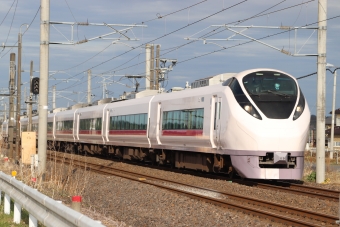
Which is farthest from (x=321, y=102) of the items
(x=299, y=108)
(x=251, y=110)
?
(x=251, y=110)

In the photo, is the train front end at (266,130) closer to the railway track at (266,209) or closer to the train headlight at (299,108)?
the train headlight at (299,108)

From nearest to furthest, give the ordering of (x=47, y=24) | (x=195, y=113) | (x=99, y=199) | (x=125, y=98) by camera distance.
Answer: (x=99, y=199)
(x=47, y=24)
(x=195, y=113)
(x=125, y=98)

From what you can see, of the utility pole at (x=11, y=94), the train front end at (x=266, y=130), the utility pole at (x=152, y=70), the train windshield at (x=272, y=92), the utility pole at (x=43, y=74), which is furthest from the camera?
the utility pole at (x=152, y=70)

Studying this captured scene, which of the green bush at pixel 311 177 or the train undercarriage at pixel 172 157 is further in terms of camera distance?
the green bush at pixel 311 177

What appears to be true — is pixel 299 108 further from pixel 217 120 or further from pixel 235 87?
pixel 217 120

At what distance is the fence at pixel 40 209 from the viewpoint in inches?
259

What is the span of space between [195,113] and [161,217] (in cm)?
967

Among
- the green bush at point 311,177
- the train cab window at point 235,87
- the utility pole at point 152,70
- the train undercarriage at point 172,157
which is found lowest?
the green bush at point 311,177

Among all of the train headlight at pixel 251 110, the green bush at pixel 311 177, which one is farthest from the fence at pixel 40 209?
the green bush at pixel 311 177

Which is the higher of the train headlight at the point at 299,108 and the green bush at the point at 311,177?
the train headlight at the point at 299,108

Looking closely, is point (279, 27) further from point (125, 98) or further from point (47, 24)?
point (125, 98)

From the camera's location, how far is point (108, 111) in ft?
112

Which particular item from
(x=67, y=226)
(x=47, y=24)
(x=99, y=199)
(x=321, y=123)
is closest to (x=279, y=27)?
(x=321, y=123)

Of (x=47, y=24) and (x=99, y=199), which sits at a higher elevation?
(x=47, y=24)
